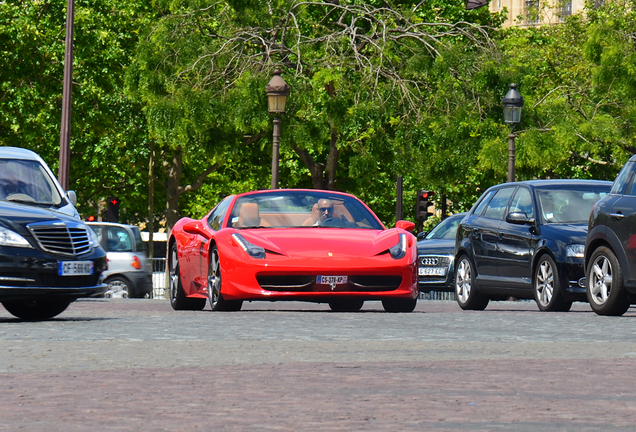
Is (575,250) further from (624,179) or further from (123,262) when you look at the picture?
(123,262)

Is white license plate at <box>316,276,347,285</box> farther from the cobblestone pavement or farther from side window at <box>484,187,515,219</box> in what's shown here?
side window at <box>484,187,515,219</box>

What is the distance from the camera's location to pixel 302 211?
15.2 m

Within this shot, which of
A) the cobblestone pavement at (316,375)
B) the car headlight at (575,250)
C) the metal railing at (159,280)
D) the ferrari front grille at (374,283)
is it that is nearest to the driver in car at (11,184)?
the cobblestone pavement at (316,375)

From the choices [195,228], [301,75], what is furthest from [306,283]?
[301,75]

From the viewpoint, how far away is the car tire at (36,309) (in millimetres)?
13742

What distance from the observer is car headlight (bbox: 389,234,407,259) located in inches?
560

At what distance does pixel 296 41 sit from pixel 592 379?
74.0 ft

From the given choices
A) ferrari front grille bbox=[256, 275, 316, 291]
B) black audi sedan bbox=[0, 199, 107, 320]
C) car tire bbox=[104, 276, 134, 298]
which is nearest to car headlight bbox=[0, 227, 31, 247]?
black audi sedan bbox=[0, 199, 107, 320]

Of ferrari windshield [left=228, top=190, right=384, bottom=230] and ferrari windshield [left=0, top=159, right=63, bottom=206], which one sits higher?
ferrari windshield [left=0, top=159, right=63, bottom=206]

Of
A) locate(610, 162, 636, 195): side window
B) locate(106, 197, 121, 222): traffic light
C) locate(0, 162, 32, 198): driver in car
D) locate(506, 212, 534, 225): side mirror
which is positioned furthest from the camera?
locate(106, 197, 121, 222): traffic light

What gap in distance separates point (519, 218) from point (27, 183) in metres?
5.44

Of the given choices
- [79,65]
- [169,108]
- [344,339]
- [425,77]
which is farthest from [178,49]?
[344,339]

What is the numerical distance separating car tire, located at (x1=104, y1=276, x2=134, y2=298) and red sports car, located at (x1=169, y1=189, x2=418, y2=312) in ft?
40.1

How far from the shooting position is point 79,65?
42.4m
